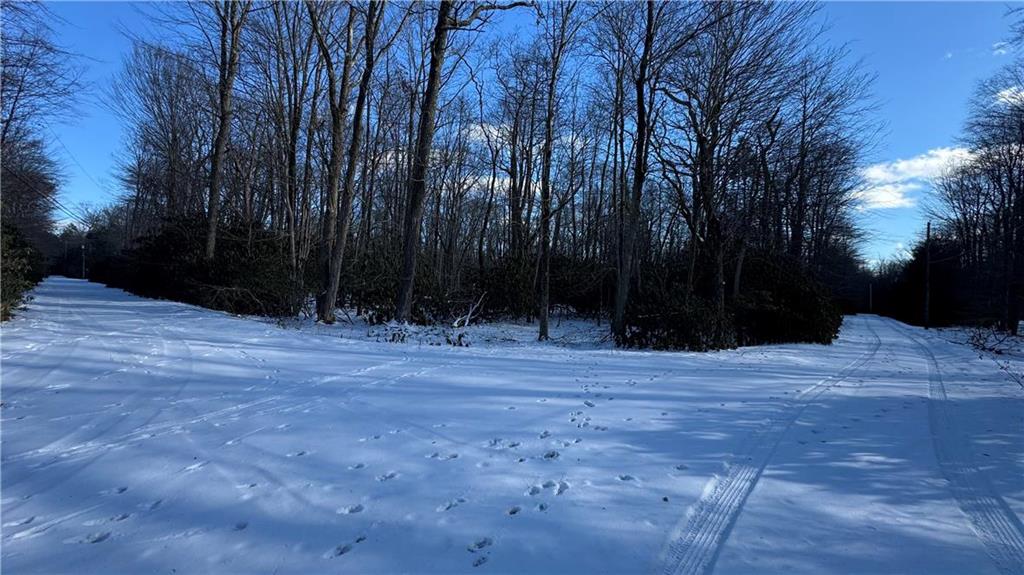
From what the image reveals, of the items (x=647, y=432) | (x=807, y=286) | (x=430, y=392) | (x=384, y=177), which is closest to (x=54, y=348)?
(x=430, y=392)

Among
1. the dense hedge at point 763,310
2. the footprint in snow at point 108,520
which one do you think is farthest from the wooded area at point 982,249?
the footprint in snow at point 108,520

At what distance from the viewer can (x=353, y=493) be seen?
3594 mm

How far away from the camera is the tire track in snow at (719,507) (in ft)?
9.19

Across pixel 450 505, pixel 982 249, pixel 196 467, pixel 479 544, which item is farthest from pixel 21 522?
pixel 982 249

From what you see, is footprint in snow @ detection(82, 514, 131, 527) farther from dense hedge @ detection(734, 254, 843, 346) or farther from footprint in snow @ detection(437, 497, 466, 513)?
dense hedge @ detection(734, 254, 843, 346)

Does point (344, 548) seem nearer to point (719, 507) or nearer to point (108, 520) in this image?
point (108, 520)

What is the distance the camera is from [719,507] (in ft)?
11.2

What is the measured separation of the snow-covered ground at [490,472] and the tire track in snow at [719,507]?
0.06 feet

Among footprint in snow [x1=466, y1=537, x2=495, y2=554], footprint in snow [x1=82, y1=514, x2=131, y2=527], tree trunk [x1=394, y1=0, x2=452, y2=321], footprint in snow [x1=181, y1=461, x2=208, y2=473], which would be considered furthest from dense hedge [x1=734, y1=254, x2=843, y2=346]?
footprint in snow [x1=82, y1=514, x2=131, y2=527]

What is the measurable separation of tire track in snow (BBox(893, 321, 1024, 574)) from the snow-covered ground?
0.7 inches

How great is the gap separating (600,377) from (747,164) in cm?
984

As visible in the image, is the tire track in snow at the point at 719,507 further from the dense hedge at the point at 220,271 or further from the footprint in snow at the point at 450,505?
the dense hedge at the point at 220,271

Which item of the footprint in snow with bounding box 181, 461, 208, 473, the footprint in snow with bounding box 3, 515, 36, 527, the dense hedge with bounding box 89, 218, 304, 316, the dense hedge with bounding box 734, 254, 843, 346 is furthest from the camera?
the dense hedge with bounding box 734, 254, 843, 346

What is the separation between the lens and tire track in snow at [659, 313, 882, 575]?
2.80m
